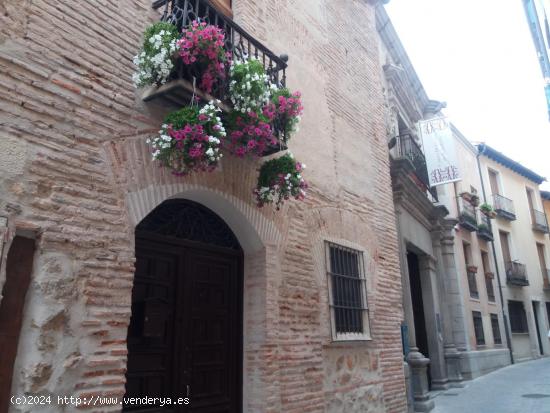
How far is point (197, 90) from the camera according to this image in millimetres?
3814

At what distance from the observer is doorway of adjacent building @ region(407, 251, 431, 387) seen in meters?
11.3

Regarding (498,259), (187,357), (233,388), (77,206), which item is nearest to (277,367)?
(233,388)

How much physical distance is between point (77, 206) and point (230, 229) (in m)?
2.05

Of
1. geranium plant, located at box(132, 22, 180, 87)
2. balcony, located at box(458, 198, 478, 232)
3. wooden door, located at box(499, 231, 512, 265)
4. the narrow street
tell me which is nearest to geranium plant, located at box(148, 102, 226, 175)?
geranium plant, located at box(132, 22, 180, 87)

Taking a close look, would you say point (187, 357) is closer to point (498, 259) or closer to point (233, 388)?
point (233, 388)

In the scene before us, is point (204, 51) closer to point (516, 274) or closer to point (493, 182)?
point (516, 274)

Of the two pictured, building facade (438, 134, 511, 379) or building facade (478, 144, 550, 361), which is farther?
building facade (478, 144, 550, 361)

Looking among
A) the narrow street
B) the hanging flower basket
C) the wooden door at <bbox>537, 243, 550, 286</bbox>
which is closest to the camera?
the narrow street

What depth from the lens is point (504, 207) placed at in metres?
19.6

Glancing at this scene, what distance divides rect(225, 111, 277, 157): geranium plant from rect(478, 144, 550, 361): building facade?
53.9ft

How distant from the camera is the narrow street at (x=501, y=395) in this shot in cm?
821

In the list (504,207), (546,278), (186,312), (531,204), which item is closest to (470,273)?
(504,207)

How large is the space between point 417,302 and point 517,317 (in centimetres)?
960

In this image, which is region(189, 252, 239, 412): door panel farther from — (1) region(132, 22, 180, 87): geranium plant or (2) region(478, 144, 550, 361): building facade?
(2) region(478, 144, 550, 361): building facade
